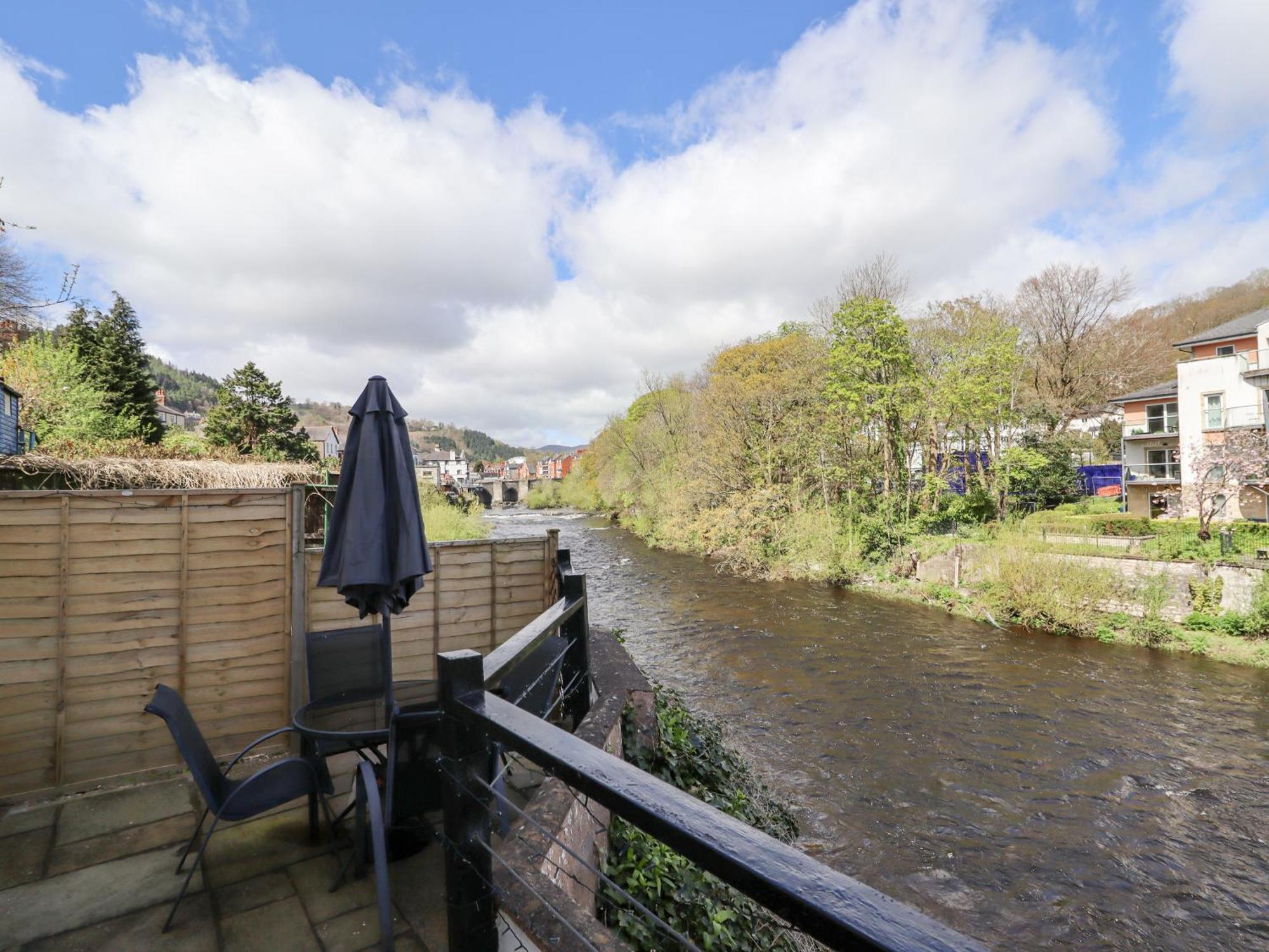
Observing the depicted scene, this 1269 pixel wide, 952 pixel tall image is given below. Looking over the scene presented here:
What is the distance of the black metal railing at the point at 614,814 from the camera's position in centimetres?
69

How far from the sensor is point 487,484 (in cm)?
7794

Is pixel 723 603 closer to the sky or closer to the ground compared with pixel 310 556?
closer to the ground

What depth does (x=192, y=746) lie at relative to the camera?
2.35 m

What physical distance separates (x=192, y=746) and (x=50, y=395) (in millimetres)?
17621

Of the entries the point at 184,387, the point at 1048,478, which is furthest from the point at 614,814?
the point at 184,387

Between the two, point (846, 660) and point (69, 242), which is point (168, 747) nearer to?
point (846, 660)

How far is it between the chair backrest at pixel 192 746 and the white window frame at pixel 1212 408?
27.6 m

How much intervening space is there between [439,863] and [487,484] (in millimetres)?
77599

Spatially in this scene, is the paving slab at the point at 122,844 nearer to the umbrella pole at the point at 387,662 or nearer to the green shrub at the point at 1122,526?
the umbrella pole at the point at 387,662

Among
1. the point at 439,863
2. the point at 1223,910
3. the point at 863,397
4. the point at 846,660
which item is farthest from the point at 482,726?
the point at 863,397

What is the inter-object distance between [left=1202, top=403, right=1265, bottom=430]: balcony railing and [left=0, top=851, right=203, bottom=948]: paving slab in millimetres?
27334

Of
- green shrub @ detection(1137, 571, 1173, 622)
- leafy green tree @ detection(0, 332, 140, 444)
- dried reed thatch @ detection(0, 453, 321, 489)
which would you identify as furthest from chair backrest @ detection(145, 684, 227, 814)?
green shrub @ detection(1137, 571, 1173, 622)

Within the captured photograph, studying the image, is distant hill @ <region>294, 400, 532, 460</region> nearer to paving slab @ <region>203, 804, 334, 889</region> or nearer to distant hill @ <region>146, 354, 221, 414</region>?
distant hill @ <region>146, 354, 221, 414</region>

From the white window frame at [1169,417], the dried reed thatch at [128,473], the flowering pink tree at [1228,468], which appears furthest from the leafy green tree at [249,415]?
the white window frame at [1169,417]
